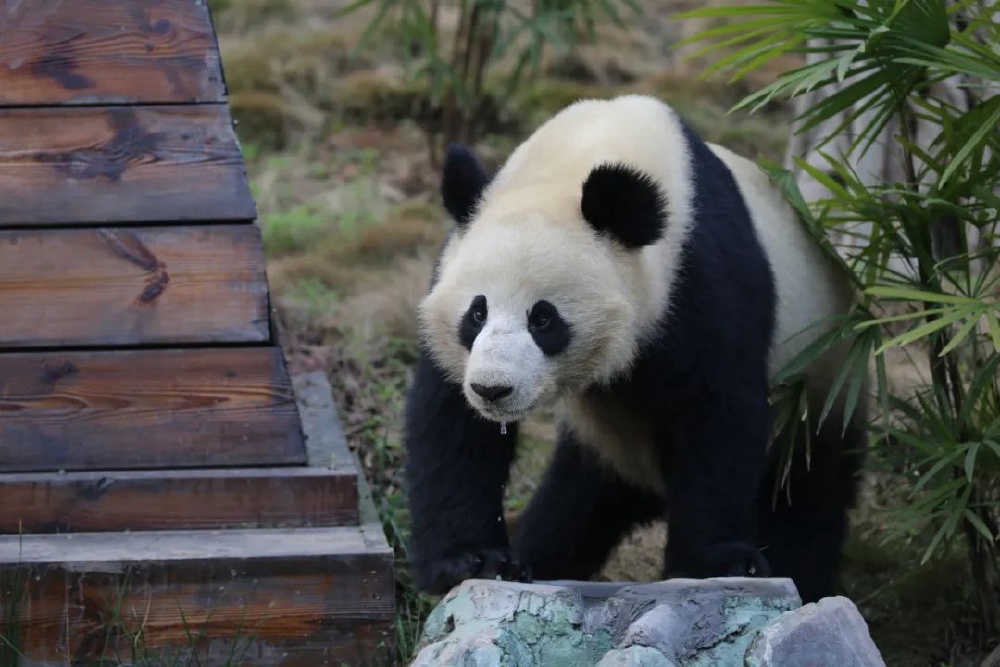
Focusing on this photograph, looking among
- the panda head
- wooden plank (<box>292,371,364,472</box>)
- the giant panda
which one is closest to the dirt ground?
wooden plank (<box>292,371,364,472</box>)

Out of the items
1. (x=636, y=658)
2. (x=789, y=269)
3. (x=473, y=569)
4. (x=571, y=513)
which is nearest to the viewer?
(x=636, y=658)

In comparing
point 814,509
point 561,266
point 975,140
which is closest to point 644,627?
point 561,266

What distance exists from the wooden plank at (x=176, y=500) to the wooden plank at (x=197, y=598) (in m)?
0.06

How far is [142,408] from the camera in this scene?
12.5 feet

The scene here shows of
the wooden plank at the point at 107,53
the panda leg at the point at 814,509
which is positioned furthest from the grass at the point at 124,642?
the panda leg at the point at 814,509

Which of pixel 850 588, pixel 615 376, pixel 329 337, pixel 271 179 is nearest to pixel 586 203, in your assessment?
pixel 615 376

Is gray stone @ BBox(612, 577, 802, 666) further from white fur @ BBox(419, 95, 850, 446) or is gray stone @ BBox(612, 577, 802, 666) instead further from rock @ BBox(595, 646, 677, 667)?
white fur @ BBox(419, 95, 850, 446)

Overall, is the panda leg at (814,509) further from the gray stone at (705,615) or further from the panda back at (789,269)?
the gray stone at (705,615)

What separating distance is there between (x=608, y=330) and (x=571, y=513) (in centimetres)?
124

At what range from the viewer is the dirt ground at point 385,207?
4652mm

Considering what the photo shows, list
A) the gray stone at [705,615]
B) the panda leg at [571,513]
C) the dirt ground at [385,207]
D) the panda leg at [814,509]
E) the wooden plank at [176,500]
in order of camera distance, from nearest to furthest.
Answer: the gray stone at [705,615] → the wooden plank at [176,500] → the panda leg at [814,509] → the panda leg at [571,513] → the dirt ground at [385,207]

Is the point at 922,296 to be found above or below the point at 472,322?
above

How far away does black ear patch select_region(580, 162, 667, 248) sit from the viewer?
10.8 feet

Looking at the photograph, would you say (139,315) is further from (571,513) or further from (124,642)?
(571,513)
